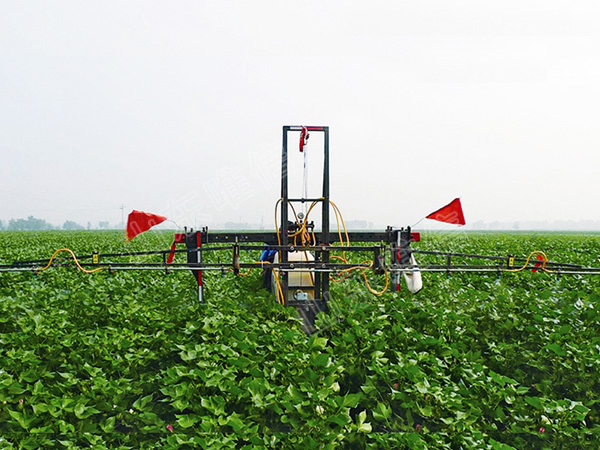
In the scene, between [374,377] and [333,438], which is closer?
[333,438]

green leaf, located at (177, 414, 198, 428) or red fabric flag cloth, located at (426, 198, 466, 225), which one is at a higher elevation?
red fabric flag cloth, located at (426, 198, 466, 225)

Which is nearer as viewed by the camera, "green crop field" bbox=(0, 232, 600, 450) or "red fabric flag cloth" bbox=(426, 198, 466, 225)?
"green crop field" bbox=(0, 232, 600, 450)

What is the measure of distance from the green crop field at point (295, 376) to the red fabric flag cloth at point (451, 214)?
115cm

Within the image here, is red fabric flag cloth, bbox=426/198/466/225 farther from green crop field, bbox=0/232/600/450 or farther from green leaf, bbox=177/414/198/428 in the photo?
green leaf, bbox=177/414/198/428

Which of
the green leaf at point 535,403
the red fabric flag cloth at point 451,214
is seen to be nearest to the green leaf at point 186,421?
the green leaf at point 535,403

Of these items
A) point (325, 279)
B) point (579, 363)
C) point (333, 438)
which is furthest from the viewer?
point (325, 279)

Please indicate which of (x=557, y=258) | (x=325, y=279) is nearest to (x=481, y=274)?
(x=325, y=279)

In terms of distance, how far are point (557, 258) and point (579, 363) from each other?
9573mm

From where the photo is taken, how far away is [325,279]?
539 centimetres

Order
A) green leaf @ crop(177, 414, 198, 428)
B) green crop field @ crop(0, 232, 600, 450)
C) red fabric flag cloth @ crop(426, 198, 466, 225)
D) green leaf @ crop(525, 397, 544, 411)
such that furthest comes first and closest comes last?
1. red fabric flag cloth @ crop(426, 198, 466, 225)
2. green leaf @ crop(525, 397, 544, 411)
3. green crop field @ crop(0, 232, 600, 450)
4. green leaf @ crop(177, 414, 198, 428)

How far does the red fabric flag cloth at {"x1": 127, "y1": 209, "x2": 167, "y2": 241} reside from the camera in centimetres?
488

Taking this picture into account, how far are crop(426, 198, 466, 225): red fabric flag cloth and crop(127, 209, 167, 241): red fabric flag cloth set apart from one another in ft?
11.4

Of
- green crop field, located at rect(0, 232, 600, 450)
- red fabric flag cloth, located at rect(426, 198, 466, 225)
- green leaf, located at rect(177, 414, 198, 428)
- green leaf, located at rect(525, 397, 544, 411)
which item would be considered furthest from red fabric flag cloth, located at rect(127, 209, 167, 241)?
green leaf, located at rect(525, 397, 544, 411)

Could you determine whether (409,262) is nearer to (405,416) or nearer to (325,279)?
(325,279)
